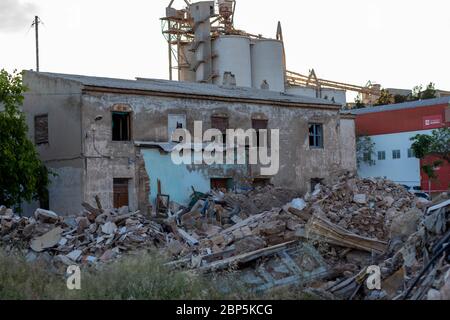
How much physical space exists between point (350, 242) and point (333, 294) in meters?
4.15

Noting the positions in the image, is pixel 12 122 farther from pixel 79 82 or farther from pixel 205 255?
pixel 205 255

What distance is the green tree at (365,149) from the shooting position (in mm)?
49406

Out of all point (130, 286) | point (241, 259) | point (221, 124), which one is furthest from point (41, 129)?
point (130, 286)

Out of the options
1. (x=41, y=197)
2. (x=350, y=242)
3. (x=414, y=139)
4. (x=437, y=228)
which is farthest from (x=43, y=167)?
(x=414, y=139)

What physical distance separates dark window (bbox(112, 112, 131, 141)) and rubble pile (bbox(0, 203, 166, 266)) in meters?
6.45

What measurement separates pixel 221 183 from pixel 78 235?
1094 centimetres

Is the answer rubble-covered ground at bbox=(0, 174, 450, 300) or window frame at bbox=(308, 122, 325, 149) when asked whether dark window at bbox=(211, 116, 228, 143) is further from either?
window frame at bbox=(308, 122, 325, 149)

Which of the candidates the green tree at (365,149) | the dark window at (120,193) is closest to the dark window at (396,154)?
the green tree at (365,149)

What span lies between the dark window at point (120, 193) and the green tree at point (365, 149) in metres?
25.5

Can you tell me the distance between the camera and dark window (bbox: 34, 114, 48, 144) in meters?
28.7

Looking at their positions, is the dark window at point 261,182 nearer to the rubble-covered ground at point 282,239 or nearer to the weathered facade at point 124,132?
the weathered facade at point 124,132

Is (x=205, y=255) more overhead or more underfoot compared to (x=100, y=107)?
more underfoot

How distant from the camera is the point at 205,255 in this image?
56.0 feet

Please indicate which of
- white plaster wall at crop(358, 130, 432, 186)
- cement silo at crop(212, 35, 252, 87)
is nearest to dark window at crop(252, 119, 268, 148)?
cement silo at crop(212, 35, 252, 87)
